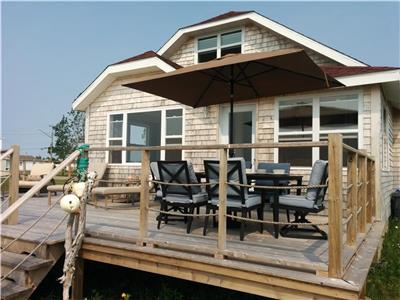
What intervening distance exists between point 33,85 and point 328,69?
23206 millimetres

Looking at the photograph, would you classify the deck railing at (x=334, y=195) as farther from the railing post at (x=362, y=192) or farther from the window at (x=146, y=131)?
the window at (x=146, y=131)

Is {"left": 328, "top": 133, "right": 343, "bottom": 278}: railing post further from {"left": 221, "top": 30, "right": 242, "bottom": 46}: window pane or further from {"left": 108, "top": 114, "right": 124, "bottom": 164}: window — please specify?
{"left": 108, "top": 114, "right": 124, "bottom": 164}: window

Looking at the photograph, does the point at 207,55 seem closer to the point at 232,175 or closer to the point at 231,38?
the point at 231,38

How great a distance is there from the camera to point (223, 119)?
767cm

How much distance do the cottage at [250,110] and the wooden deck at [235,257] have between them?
2.57 meters

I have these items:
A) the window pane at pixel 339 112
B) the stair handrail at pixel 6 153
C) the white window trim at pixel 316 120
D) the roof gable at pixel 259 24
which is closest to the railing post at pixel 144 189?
the stair handrail at pixel 6 153

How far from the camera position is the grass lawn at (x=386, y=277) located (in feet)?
12.3

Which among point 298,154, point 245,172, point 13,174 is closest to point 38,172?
point 13,174

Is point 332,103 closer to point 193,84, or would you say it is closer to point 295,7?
point 193,84

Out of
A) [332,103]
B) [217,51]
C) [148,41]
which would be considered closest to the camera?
[332,103]

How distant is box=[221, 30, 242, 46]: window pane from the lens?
8.03m

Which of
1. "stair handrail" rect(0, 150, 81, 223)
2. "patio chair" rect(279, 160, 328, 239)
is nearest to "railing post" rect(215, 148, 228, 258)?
"patio chair" rect(279, 160, 328, 239)

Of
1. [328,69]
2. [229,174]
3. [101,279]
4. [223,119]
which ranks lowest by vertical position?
[101,279]

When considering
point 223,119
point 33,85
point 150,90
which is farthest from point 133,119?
point 33,85
